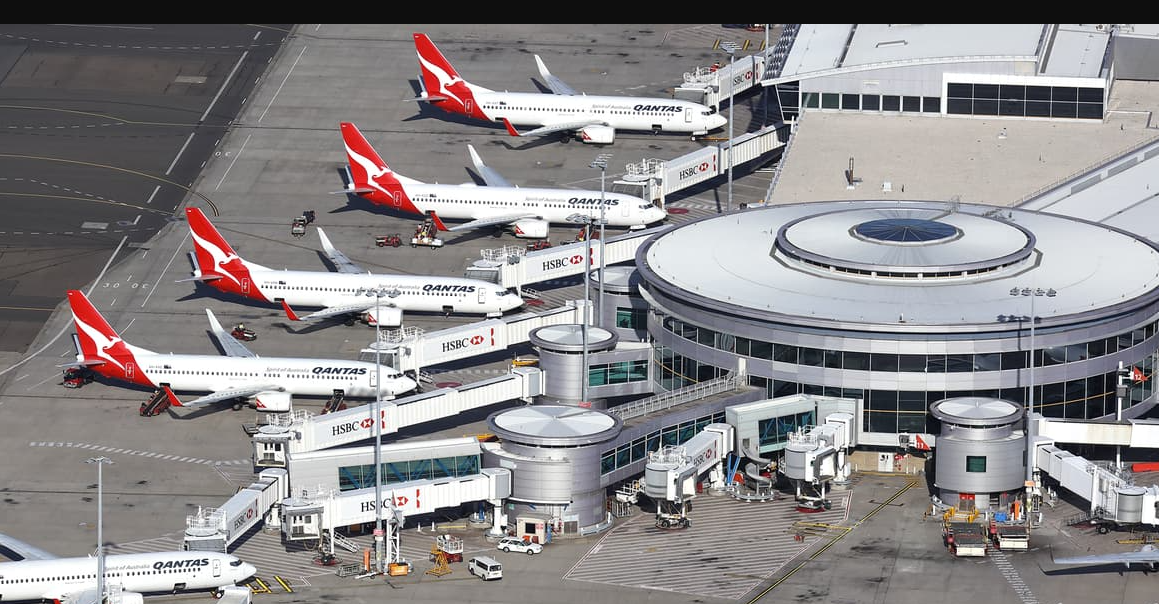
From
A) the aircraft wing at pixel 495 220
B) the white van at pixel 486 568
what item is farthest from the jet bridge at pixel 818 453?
the aircraft wing at pixel 495 220

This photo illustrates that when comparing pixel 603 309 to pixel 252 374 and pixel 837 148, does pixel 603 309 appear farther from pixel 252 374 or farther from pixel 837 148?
pixel 837 148

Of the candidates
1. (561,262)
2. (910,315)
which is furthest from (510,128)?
(910,315)

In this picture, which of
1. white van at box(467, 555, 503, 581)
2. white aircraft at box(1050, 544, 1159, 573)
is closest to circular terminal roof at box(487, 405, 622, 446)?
white van at box(467, 555, 503, 581)

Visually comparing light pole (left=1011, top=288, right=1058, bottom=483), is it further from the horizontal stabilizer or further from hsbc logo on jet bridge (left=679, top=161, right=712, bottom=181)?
the horizontal stabilizer

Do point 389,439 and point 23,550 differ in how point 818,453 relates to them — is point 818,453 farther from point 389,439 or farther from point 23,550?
point 23,550

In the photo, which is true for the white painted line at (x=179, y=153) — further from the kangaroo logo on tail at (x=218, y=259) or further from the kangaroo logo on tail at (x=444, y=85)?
the kangaroo logo on tail at (x=218, y=259)
